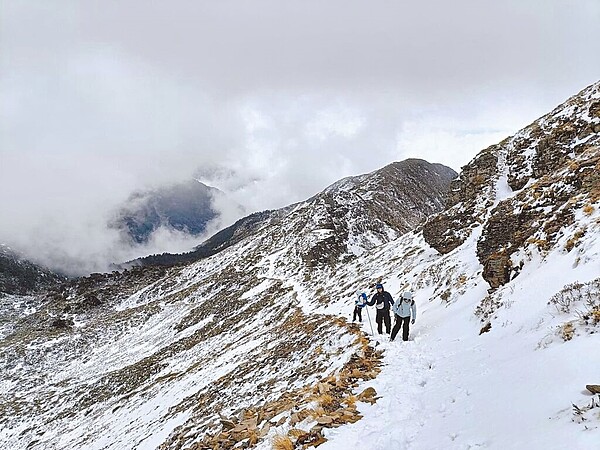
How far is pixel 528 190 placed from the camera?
20812 mm

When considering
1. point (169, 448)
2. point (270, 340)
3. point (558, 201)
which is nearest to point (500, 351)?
point (558, 201)

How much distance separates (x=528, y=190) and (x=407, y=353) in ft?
42.2

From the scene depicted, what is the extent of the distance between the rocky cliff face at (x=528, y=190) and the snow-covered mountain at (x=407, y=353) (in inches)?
4.7

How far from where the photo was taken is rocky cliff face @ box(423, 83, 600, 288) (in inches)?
603

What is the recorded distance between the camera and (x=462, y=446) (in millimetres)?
5727

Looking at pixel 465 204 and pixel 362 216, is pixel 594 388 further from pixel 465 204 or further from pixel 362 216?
pixel 362 216

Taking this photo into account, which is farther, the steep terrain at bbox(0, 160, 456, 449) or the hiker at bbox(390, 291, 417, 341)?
the steep terrain at bbox(0, 160, 456, 449)

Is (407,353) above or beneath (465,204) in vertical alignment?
beneath

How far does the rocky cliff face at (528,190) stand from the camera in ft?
50.2

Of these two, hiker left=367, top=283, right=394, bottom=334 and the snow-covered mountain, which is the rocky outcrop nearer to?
the snow-covered mountain

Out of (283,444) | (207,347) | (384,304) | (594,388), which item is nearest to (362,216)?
(207,347)

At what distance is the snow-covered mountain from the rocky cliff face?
0.12 metres

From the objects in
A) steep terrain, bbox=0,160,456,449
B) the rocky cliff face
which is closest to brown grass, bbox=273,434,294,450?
steep terrain, bbox=0,160,456,449

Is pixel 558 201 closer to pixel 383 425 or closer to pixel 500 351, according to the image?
pixel 500 351
